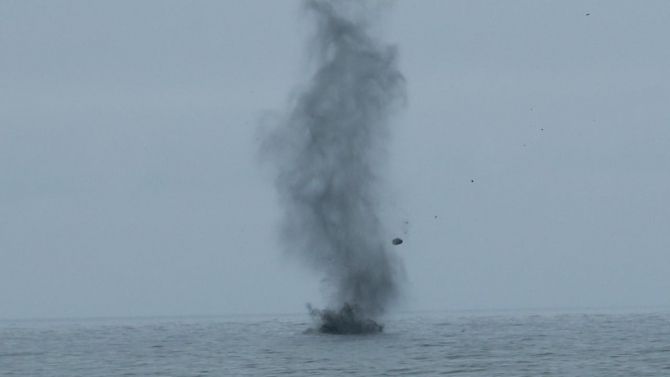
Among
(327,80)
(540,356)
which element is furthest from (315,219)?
(540,356)

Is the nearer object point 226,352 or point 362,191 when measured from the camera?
point 226,352

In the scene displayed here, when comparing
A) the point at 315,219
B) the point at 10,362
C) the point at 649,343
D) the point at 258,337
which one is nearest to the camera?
the point at 10,362

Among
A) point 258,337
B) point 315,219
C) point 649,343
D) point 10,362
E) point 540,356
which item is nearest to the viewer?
point 540,356

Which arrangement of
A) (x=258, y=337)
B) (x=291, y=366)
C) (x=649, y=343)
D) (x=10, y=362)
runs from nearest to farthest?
(x=291, y=366), (x=10, y=362), (x=649, y=343), (x=258, y=337)

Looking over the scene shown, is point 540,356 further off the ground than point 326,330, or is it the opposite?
point 326,330

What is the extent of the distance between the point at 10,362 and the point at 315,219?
2782cm

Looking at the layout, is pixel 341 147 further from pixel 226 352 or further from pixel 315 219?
pixel 226 352

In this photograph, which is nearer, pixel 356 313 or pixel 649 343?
pixel 649 343

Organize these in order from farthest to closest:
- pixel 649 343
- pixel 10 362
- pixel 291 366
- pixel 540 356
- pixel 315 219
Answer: pixel 315 219, pixel 649 343, pixel 10 362, pixel 540 356, pixel 291 366

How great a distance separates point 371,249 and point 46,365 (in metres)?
30.2

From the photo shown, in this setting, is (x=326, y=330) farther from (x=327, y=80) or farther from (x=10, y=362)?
(x=10, y=362)

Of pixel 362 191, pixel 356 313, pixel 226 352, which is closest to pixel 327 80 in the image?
pixel 362 191

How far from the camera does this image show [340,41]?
320 feet

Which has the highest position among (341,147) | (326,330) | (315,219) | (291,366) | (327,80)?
(327,80)
